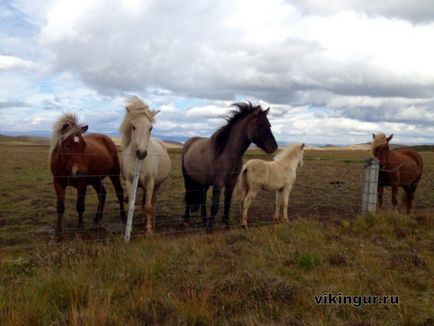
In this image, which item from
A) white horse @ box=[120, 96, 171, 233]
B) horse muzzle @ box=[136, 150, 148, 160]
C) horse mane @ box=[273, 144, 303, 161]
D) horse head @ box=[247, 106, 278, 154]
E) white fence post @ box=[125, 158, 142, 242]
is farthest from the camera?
horse mane @ box=[273, 144, 303, 161]

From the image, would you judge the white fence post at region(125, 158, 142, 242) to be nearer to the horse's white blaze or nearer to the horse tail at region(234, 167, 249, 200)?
the horse's white blaze

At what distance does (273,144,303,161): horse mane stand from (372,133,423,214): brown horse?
2205mm

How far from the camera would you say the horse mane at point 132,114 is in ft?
22.7

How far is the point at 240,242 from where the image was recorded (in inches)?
250

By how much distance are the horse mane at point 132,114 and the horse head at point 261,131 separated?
2.08m

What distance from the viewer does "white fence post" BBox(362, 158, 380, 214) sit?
8.67 m

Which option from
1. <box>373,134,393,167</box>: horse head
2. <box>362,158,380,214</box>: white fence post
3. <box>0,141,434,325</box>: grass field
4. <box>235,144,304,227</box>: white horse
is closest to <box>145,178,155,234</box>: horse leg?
<box>0,141,434,325</box>: grass field

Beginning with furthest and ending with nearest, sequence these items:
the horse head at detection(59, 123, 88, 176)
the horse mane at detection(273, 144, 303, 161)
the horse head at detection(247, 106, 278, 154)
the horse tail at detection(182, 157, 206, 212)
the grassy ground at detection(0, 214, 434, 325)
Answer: the horse mane at detection(273, 144, 303, 161) → the horse tail at detection(182, 157, 206, 212) → the horse head at detection(247, 106, 278, 154) → the horse head at detection(59, 123, 88, 176) → the grassy ground at detection(0, 214, 434, 325)

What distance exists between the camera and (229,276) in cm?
459

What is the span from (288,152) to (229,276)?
5526 millimetres

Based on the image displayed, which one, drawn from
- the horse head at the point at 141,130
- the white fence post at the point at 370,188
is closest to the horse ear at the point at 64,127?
the horse head at the point at 141,130

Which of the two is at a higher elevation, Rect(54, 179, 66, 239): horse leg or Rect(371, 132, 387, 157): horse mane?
Rect(371, 132, 387, 157): horse mane

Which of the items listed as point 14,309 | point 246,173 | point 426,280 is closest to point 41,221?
point 246,173

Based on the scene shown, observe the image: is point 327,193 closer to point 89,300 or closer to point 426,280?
point 426,280
